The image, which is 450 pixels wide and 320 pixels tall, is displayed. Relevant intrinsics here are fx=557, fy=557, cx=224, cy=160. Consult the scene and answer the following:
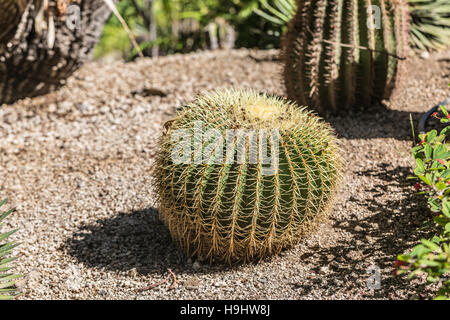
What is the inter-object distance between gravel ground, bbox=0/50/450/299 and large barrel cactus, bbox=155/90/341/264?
0.21 metres

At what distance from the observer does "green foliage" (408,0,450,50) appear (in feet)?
17.2

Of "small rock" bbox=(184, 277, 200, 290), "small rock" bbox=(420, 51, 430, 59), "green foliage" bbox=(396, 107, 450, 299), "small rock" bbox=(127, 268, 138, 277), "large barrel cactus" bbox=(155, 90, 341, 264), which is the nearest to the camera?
"green foliage" bbox=(396, 107, 450, 299)

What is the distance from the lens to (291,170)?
251cm

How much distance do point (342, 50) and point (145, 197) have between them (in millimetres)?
1704

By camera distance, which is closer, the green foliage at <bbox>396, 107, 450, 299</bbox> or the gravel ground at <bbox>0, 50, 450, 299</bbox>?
the green foliage at <bbox>396, 107, 450, 299</bbox>

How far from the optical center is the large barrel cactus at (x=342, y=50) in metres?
3.87

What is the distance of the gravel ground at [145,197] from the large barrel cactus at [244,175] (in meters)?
0.21

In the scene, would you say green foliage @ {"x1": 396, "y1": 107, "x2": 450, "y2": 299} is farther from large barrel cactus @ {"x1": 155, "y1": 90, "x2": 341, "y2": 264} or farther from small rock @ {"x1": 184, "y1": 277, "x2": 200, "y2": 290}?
small rock @ {"x1": 184, "y1": 277, "x2": 200, "y2": 290}

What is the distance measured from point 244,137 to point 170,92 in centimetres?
255

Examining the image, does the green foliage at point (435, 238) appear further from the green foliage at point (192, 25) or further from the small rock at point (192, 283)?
the green foliage at point (192, 25)

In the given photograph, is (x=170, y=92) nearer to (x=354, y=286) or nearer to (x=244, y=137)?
(x=244, y=137)

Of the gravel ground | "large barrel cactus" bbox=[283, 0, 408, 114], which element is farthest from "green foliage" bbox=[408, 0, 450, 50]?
"large barrel cactus" bbox=[283, 0, 408, 114]

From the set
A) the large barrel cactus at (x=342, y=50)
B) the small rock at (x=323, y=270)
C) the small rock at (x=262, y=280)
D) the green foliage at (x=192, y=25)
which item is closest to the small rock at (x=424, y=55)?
the large barrel cactus at (x=342, y=50)

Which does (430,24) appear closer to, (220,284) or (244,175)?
(244,175)
